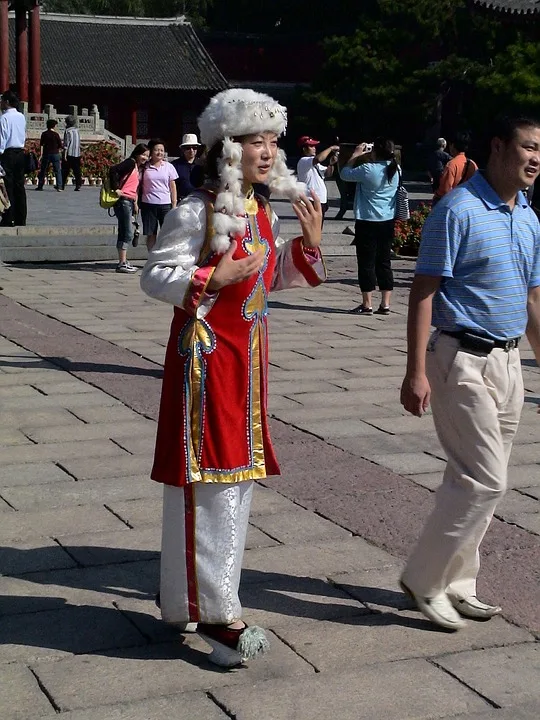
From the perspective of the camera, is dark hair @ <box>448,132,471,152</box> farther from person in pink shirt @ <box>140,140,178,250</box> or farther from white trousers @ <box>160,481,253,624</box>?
white trousers @ <box>160,481,253,624</box>

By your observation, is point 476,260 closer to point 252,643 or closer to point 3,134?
point 252,643

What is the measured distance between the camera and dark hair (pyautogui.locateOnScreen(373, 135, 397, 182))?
9852 millimetres

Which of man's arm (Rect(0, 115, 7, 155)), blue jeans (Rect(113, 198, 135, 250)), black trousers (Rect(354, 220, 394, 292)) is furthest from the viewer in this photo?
man's arm (Rect(0, 115, 7, 155))

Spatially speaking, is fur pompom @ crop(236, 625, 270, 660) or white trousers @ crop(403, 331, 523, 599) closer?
fur pompom @ crop(236, 625, 270, 660)

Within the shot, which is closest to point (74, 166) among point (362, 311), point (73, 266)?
point (73, 266)

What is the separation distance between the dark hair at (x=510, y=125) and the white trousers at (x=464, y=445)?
2.16 ft

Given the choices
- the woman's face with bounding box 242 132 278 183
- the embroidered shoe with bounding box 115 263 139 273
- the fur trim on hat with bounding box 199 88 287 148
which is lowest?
the embroidered shoe with bounding box 115 263 139 273

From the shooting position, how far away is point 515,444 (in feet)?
19.9

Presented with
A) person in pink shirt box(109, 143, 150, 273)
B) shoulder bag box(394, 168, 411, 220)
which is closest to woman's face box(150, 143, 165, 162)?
person in pink shirt box(109, 143, 150, 273)

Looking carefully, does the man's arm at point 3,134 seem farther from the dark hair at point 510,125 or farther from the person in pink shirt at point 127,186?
the dark hair at point 510,125

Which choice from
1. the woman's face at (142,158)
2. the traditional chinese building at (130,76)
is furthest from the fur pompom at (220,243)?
the traditional chinese building at (130,76)

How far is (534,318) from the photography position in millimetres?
3895

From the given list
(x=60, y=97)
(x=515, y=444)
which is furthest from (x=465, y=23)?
(x=515, y=444)

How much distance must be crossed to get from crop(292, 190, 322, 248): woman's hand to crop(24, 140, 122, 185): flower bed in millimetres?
28058
